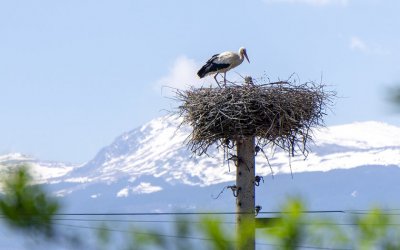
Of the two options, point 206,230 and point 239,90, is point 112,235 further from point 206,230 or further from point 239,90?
point 239,90

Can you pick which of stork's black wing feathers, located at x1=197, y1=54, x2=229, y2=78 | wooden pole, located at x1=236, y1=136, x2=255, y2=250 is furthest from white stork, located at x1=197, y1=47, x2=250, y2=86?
wooden pole, located at x1=236, y1=136, x2=255, y2=250

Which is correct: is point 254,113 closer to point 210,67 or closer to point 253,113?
point 253,113

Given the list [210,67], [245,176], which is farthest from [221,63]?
[245,176]

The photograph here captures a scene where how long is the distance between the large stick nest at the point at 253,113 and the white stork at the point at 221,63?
7.49ft

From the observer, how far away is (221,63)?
1686cm

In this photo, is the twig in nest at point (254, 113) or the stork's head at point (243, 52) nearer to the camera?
the twig in nest at point (254, 113)

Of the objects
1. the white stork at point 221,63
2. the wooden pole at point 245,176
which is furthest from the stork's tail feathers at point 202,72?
the wooden pole at point 245,176

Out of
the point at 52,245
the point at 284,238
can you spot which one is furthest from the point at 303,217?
the point at 52,245

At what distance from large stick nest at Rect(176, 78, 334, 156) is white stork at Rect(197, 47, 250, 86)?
228 cm

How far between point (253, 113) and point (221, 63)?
298 cm

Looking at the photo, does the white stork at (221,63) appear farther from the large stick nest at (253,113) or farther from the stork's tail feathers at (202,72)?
the large stick nest at (253,113)

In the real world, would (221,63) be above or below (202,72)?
above

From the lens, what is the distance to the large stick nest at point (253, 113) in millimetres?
13828

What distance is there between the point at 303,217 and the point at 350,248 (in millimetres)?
207
